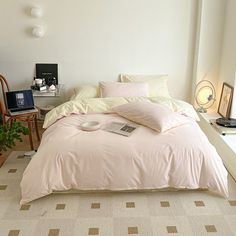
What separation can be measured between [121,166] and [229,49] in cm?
219

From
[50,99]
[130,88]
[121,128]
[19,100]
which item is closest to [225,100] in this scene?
[130,88]

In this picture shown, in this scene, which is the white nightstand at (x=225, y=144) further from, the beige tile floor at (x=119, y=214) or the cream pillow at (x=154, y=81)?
the cream pillow at (x=154, y=81)

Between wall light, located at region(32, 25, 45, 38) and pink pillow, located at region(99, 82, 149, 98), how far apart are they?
102 centimetres

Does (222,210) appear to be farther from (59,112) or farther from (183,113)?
(59,112)

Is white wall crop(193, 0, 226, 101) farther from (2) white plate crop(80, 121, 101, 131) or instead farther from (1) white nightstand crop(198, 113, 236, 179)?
(2) white plate crop(80, 121, 101, 131)

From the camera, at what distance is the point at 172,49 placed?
161 inches

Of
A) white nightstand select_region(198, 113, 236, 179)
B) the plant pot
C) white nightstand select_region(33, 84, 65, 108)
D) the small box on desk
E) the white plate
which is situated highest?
the white plate

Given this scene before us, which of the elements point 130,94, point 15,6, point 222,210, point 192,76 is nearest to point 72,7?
point 15,6

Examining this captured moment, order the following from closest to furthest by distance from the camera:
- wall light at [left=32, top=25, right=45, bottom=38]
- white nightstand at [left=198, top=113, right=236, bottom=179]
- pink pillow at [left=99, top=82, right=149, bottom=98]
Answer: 1. white nightstand at [left=198, top=113, right=236, bottom=179]
2. pink pillow at [left=99, top=82, right=149, bottom=98]
3. wall light at [left=32, top=25, right=45, bottom=38]

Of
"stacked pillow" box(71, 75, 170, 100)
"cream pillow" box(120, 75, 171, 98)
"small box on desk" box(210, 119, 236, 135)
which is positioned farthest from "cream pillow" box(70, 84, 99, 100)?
"small box on desk" box(210, 119, 236, 135)

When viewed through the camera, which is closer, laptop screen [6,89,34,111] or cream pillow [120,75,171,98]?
laptop screen [6,89,34,111]

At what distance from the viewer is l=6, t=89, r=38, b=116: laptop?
11.3 feet

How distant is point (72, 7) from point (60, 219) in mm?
2678

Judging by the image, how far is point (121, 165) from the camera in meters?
2.51
